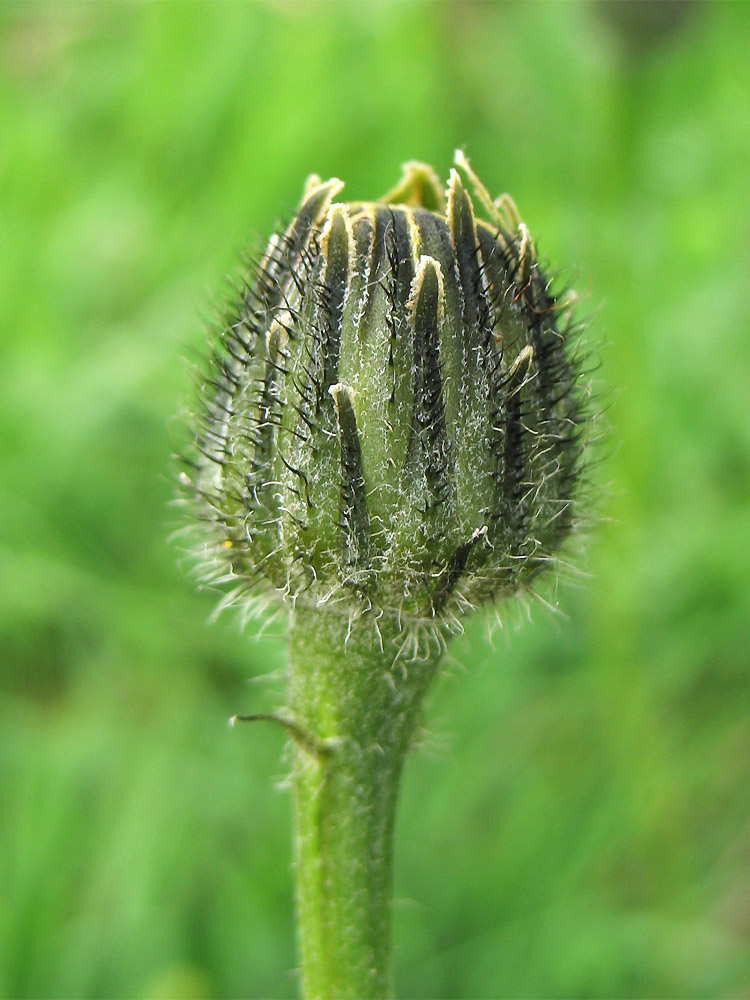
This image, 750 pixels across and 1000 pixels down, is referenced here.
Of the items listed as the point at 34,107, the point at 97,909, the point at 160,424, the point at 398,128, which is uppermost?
the point at 34,107

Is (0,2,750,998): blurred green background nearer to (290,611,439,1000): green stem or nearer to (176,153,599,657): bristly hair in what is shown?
(290,611,439,1000): green stem

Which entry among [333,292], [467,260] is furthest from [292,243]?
[467,260]

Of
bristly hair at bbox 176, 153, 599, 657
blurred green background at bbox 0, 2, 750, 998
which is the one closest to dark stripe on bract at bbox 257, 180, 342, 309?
bristly hair at bbox 176, 153, 599, 657

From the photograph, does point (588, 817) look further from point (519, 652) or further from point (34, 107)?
point (34, 107)

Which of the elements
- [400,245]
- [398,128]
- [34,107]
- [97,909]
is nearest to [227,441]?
[400,245]

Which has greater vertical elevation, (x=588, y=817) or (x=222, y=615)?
(x=222, y=615)

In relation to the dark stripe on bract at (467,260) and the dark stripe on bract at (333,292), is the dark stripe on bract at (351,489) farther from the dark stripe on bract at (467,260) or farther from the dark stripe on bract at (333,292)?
the dark stripe on bract at (467,260)

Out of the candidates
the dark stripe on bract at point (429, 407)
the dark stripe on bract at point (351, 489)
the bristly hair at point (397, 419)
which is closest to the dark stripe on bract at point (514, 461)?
the bristly hair at point (397, 419)

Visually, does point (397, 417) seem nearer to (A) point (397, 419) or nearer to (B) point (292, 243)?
(A) point (397, 419)
